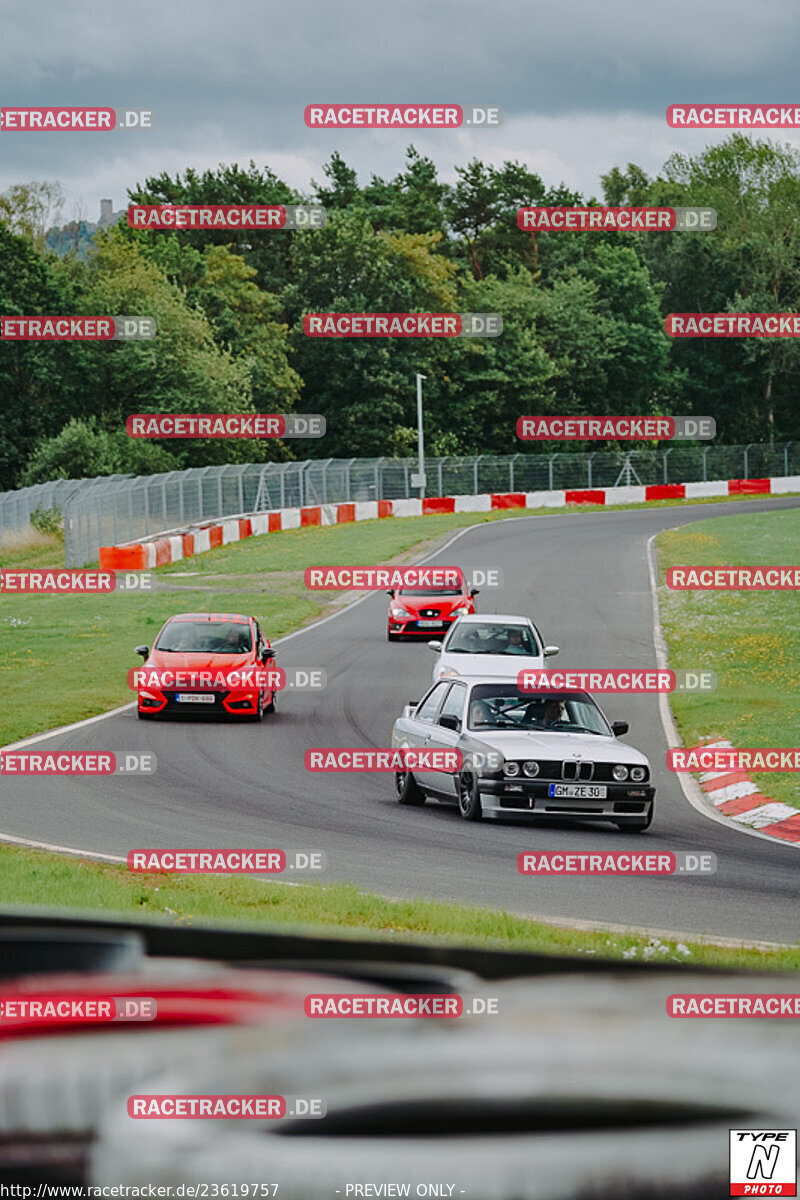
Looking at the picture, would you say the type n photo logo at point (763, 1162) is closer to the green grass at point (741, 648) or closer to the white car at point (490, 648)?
the green grass at point (741, 648)

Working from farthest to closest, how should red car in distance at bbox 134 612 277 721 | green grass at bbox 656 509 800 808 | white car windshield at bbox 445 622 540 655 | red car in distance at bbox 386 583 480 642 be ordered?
red car in distance at bbox 386 583 480 642 → white car windshield at bbox 445 622 540 655 → red car in distance at bbox 134 612 277 721 → green grass at bbox 656 509 800 808

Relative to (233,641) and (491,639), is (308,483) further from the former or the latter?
(491,639)

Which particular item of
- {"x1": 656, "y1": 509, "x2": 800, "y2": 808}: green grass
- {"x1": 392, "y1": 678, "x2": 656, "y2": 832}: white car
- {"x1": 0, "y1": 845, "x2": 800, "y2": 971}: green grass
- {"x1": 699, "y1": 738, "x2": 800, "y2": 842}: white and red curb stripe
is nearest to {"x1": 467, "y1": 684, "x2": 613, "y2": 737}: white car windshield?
{"x1": 392, "y1": 678, "x2": 656, "y2": 832}: white car

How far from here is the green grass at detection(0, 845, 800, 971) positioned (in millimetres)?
9109

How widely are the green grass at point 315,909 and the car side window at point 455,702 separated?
4.65m

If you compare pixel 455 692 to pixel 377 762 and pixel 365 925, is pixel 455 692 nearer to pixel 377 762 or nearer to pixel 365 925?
pixel 377 762

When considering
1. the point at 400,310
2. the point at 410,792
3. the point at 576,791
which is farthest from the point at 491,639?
the point at 400,310

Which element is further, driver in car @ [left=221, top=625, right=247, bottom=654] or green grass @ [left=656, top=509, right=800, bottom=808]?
driver in car @ [left=221, top=625, right=247, bottom=654]

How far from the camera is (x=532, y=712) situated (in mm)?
16188

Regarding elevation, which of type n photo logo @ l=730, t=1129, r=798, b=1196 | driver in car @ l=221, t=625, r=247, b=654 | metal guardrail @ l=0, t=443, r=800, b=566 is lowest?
driver in car @ l=221, t=625, r=247, b=654

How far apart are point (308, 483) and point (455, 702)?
175 feet

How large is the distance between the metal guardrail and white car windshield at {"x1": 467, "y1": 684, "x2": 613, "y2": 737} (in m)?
33.4

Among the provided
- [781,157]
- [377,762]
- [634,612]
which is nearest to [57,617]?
[634,612]

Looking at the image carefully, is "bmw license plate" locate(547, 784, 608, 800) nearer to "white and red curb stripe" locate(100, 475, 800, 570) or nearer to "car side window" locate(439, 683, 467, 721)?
"car side window" locate(439, 683, 467, 721)
